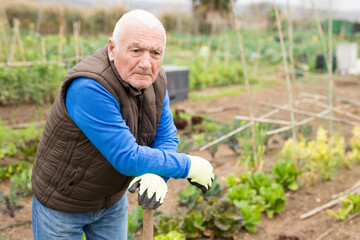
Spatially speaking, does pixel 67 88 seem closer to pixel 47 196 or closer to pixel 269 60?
pixel 47 196

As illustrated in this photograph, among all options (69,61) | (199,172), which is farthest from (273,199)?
(69,61)

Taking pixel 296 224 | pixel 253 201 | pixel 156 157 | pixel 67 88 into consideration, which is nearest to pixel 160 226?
pixel 253 201

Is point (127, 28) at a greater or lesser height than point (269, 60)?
greater

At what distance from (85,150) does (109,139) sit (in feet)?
0.55

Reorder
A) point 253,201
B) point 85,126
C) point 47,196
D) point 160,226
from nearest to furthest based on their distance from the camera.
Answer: point 85,126 < point 47,196 < point 160,226 < point 253,201

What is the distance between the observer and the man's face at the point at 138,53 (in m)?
1.29

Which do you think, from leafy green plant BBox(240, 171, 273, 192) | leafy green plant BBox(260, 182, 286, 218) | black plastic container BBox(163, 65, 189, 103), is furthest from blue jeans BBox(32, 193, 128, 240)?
black plastic container BBox(163, 65, 189, 103)

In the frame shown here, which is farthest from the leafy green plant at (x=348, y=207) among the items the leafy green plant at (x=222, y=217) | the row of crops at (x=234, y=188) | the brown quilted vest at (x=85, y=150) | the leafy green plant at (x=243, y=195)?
the brown quilted vest at (x=85, y=150)

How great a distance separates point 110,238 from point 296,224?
1823 mm

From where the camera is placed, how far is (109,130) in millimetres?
1264

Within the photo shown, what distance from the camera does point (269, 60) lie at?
44.8 ft

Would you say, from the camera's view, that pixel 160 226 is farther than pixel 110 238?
Yes

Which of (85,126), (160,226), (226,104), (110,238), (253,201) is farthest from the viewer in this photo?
(226,104)

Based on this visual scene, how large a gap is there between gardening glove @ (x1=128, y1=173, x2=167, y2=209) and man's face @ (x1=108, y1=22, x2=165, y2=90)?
35 cm
